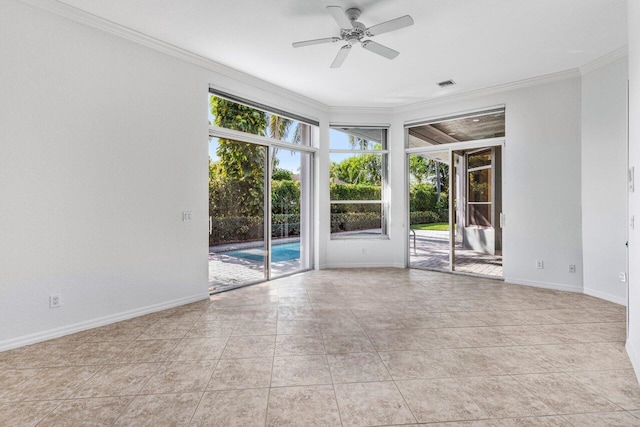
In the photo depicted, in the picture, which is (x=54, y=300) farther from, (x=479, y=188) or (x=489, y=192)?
(x=489, y=192)

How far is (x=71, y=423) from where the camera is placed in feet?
5.95

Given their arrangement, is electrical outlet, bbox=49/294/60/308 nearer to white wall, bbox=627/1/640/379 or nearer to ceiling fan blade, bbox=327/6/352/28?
ceiling fan blade, bbox=327/6/352/28

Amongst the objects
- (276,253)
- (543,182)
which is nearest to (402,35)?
(543,182)

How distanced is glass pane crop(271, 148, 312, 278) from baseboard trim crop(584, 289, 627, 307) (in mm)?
3990

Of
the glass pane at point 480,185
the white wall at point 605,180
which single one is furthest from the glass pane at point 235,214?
the white wall at point 605,180

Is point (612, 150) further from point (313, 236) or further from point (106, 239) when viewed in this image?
point (106, 239)

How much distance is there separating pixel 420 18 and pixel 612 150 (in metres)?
2.87

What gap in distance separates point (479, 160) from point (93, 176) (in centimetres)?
554

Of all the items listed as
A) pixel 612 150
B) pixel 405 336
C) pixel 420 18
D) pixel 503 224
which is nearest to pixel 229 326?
pixel 405 336

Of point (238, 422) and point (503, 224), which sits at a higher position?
point (503, 224)

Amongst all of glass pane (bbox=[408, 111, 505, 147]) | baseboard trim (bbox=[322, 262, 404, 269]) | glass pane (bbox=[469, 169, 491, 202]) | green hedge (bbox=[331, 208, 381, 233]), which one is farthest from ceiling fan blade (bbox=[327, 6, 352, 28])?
baseboard trim (bbox=[322, 262, 404, 269])

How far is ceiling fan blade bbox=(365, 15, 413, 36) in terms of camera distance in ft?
9.14

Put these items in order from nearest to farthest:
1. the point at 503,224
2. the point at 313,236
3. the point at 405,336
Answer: the point at 405,336 → the point at 503,224 → the point at 313,236

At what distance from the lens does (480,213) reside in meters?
6.16
